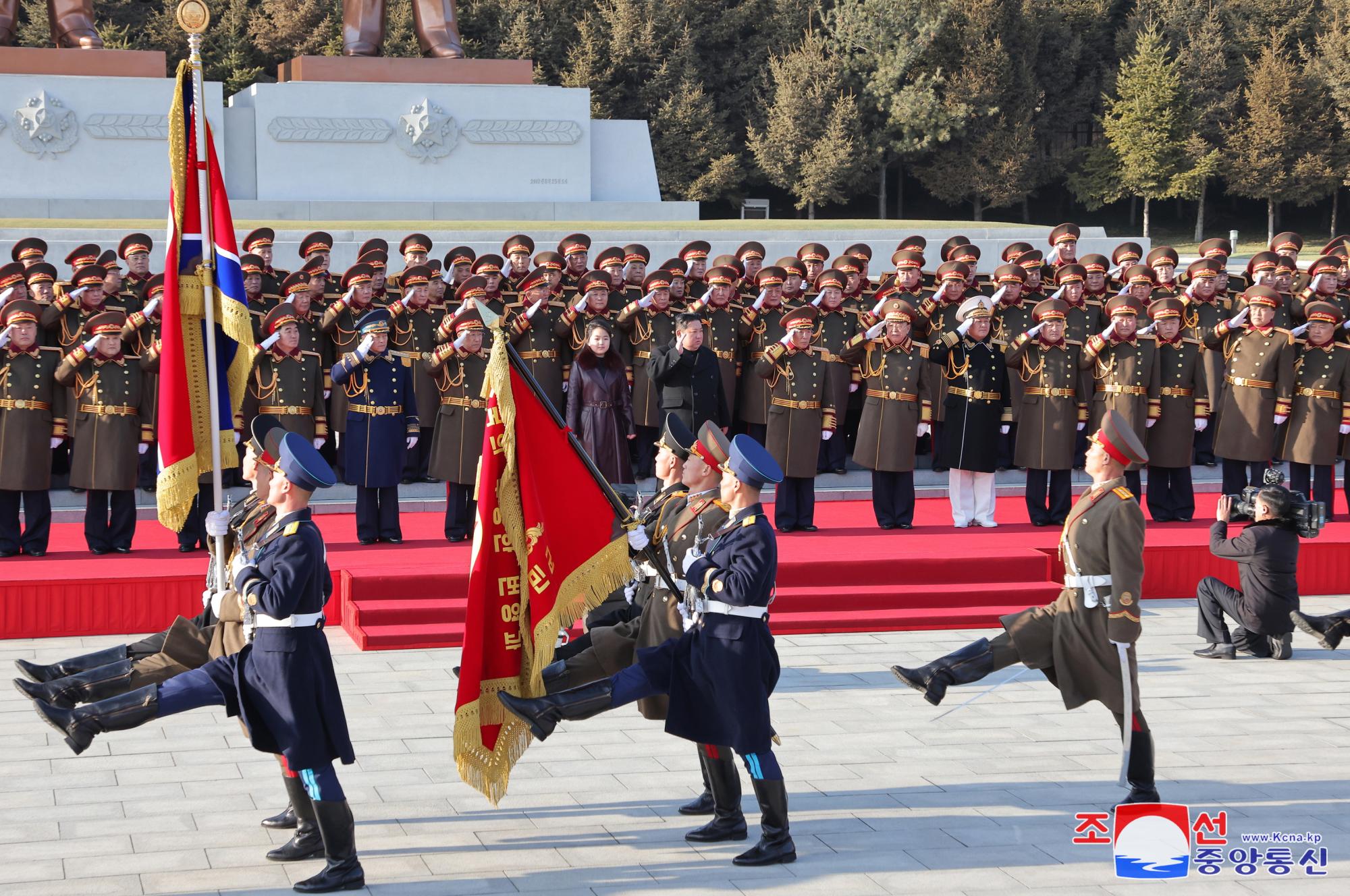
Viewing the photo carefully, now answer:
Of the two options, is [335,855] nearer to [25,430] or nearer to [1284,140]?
[25,430]

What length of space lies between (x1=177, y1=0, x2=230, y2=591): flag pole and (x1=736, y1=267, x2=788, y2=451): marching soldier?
5.69 m

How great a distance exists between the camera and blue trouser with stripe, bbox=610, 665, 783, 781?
5559 millimetres

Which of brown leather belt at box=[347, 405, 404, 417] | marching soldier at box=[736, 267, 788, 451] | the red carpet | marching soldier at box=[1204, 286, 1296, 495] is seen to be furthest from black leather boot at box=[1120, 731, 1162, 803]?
marching soldier at box=[1204, 286, 1296, 495]

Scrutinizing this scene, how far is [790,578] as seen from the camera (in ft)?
32.0

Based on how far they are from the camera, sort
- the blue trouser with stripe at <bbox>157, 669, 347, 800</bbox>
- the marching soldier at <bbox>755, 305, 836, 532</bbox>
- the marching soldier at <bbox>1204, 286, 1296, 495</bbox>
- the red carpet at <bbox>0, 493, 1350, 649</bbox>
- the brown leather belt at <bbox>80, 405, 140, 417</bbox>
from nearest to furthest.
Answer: the blue trouser with stripe at <bbox>157, 669, 347, 800</bbox> < the red carpet at <bbox>0, 493, 1350, 649</bbox> < the brown leather belt at <bbox>80, 405, 140, 417</bbox> < the marching soldier at <bbox>755, 305, 836, 532</bbox> < the marching soldier at <bbox>1204, 286, 1296, 495</bbox>

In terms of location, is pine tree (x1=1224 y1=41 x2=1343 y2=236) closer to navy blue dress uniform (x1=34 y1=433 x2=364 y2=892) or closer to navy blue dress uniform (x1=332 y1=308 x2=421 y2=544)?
navy blue dress uniform (x1=332 y1=308 x2=421 y2=544)

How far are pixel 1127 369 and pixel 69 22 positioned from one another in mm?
15141

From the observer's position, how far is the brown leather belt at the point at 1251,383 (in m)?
11.7

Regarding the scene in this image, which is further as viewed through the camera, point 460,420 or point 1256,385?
point 1256,385

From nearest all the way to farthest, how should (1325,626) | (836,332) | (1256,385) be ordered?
(1325,626) → (1256,385) → (836,332)

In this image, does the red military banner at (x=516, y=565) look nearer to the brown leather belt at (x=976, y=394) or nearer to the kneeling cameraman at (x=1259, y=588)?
the kneeling cameraman at (x=1259, y=588)

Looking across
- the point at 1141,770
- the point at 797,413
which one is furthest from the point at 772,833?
the point at 797,413

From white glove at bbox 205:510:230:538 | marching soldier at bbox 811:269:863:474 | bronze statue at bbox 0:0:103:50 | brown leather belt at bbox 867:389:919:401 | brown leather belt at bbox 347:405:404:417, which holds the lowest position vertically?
white glove at bbox 205:510:230:538

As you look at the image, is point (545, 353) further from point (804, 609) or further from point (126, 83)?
point (126, 83)
